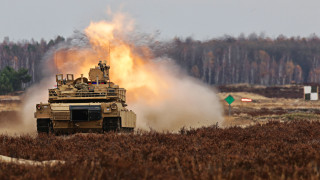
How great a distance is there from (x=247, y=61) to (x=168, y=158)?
11029cm

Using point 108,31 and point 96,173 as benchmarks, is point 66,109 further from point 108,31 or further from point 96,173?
point 108,31

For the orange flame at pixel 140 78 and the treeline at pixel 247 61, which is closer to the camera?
the orange flame at pixel 140 78

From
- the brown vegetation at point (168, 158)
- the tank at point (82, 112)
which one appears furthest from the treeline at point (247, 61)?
the brown vegetation at point (168, 158)

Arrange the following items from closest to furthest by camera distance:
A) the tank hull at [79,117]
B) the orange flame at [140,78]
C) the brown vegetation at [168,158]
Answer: the brown vegetation at [168,158]
the tank hull at [79,117]
the orange flame at [140,78]

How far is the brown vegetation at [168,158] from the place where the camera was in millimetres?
8812

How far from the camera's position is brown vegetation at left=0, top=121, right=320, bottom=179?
28.9 ft

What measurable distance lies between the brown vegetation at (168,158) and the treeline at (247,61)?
96999 millimetres

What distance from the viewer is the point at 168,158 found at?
11.5m

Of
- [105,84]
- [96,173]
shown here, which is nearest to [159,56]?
[105,84]

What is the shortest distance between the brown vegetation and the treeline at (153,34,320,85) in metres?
97.0

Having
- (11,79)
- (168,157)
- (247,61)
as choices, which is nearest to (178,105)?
(168,157)

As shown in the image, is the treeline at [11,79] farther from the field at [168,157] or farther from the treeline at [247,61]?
the field at [168,157]

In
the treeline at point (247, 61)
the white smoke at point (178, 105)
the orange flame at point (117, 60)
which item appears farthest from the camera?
the treeline at point (247, 61)

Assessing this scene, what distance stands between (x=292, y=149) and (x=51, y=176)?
7027mm
